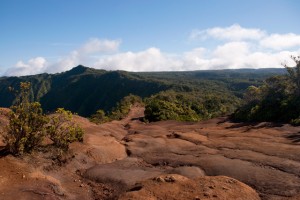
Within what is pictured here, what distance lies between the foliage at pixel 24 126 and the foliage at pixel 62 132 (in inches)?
24.0

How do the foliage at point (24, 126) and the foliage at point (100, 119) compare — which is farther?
the foliage at point (100, 119)

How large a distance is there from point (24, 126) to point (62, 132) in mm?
2125

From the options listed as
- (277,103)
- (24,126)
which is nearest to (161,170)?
(24,126)

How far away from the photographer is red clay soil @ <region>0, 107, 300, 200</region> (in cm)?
1101

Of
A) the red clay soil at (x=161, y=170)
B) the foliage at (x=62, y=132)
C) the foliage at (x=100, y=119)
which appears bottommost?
the foliage at (x=100, y=119)

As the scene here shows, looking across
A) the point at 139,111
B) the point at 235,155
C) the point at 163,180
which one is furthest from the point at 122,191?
the point at 139,111

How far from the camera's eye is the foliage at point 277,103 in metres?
26.1

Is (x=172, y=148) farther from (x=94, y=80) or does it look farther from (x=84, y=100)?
(x=94, y=80)

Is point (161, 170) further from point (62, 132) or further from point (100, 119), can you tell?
point (100, 119)

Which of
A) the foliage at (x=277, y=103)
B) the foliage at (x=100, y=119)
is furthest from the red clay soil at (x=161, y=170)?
the foliage at (x=100, y=119)

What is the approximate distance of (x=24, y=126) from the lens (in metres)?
13.6

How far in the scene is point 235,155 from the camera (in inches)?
596

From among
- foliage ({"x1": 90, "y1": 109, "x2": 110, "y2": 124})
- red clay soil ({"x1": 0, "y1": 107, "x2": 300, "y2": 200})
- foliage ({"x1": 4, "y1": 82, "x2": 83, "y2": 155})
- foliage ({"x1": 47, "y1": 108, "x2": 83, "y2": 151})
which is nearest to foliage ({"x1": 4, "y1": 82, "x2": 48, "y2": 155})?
foliage ({"x1": 4, "y1": 82, "x2": 83, "y2": 155})

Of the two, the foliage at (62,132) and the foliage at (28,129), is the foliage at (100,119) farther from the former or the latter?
the foliage at (28,129)
